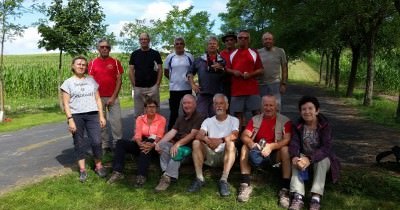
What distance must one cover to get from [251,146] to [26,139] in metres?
7.04

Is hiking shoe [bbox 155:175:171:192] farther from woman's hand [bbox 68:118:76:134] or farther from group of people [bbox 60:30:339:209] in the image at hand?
woman's hand [bbox 68:118:76:134]

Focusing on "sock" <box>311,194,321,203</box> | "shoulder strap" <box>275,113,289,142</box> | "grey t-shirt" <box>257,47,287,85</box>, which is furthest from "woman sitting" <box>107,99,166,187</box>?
"sock" <box>311,194,321,203</box>

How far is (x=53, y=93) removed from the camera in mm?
25828

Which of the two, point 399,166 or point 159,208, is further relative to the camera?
point 399,166

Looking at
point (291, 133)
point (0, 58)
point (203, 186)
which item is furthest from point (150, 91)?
point (0, 58)

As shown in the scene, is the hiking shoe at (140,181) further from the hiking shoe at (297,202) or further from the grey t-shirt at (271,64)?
the grey t-shirt at (271,64)

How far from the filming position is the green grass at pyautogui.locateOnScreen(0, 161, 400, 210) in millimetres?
5754

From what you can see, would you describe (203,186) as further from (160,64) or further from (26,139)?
(26,139)

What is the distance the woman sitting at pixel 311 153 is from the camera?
5.49 m

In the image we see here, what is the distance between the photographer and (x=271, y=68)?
7508mm

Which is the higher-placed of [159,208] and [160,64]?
[160,64]

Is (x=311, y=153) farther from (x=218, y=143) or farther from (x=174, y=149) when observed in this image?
(x=174, y=149)

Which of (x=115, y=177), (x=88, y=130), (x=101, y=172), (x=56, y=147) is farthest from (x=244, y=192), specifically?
(x=56, y=147)

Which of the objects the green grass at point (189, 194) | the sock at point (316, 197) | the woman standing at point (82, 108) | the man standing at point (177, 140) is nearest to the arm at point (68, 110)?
the woman standing at point (82, 108)
